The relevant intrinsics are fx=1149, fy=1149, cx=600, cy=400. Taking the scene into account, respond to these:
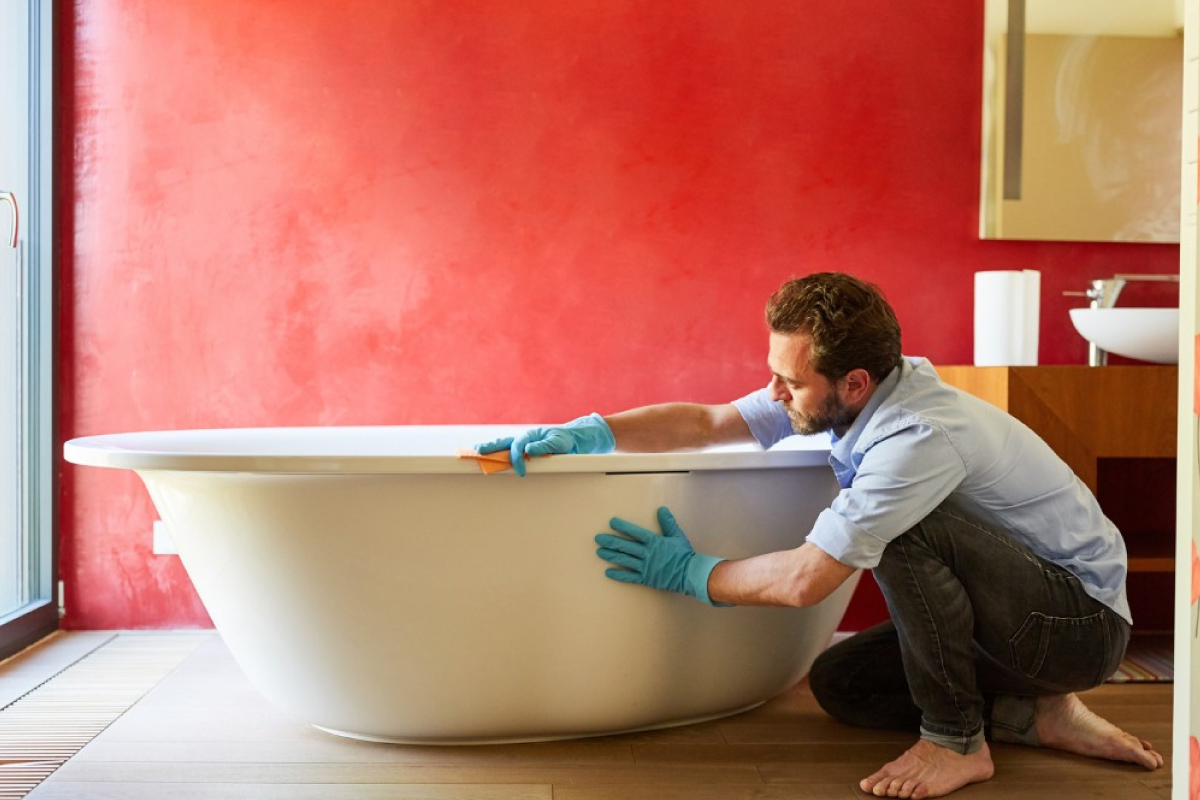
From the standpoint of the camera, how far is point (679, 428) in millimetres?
2145

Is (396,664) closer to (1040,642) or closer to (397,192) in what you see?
(1040,642)

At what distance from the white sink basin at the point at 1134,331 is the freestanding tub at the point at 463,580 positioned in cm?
96

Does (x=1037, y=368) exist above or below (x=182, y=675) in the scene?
above

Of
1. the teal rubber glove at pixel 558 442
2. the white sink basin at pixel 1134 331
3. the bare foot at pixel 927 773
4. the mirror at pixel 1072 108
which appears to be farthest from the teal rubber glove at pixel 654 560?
the mirror at pixel 1072 108

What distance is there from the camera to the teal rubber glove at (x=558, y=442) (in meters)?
1.68

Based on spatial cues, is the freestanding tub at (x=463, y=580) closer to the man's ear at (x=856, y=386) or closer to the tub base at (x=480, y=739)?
the tub base at (x=480, y=739)

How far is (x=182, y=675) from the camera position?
7.80ft

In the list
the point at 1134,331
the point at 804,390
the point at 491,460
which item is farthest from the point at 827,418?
the point at 1134,331

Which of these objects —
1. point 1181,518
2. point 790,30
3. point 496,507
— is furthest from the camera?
point 790,30

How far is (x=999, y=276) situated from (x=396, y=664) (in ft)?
5.37

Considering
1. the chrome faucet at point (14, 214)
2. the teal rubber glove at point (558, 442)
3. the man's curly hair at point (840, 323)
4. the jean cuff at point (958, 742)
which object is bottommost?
the jean cuff at point (958, 742)

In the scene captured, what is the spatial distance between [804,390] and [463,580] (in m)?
0.59

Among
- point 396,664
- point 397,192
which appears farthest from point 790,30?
point 396,664

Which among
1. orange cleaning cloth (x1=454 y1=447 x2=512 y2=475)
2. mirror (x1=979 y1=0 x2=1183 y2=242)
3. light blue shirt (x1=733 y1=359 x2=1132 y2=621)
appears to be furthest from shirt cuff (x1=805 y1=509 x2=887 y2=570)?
mirror (x1=979 y1=0 x2=1183 y2=242)
